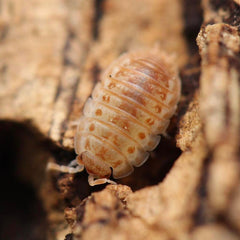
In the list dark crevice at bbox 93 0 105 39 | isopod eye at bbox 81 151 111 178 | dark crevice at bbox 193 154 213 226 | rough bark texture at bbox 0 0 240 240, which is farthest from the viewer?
dark crevice at bbox 93 0 105 39

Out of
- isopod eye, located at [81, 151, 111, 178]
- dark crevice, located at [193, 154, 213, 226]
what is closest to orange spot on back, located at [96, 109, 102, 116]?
isopod eye, located at [81, 151, 111, 178]

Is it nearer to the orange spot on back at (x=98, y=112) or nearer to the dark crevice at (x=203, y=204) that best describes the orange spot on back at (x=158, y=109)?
the orange spot on back at (x=98, y=112)

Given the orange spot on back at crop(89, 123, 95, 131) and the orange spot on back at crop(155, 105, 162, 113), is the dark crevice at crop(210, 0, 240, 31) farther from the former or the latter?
the orange spot on back at crop(89, 123, 95, 131)

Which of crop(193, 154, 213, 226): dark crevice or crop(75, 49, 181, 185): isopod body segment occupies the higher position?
crop(193, 154, 213, 226): dark crevice

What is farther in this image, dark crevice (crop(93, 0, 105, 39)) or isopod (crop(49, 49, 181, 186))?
dark crevice (crop(93, 0, 105, 39))

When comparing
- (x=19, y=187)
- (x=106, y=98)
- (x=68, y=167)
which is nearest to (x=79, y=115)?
(x=106, y=98)

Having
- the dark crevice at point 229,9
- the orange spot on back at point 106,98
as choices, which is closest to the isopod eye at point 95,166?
the orange spot on back at point 106,98

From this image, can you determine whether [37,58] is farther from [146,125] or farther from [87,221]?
[87,221]
